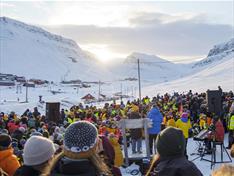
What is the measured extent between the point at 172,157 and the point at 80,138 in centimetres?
73

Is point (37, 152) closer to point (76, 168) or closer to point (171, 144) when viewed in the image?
point (76, 168)

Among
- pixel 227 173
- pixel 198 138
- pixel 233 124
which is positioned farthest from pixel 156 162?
pixel 233 124

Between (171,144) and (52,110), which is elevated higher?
(52,110)

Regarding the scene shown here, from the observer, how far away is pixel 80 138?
283 cm

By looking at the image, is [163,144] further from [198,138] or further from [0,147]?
[198,138]

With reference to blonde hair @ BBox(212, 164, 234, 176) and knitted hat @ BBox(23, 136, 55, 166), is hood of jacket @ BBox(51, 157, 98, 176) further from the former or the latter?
blonde hair @ BBox(212, 164, 234, 176)

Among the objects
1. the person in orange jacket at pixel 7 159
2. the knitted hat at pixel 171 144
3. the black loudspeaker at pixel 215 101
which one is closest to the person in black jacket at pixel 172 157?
the knitted hat at pixel 171 144

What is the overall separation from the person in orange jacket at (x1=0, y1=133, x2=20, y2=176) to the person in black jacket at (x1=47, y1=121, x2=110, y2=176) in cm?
247

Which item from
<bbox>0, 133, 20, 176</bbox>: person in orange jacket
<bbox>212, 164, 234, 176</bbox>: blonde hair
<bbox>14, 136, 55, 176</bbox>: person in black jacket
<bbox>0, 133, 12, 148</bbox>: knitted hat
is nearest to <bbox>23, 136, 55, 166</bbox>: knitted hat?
<bbox>14, 136, 55, 176</bbox>: person in black jacket

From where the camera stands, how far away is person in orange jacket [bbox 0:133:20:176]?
5.16 meters

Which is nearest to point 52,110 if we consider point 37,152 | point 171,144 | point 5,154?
point 5,154

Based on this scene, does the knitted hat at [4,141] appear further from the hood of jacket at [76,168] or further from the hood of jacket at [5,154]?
the hood of jacket at [76,168]

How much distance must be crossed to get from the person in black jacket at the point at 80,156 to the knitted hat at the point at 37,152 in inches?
14.8

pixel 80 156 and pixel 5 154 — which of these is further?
pixel 5 154
